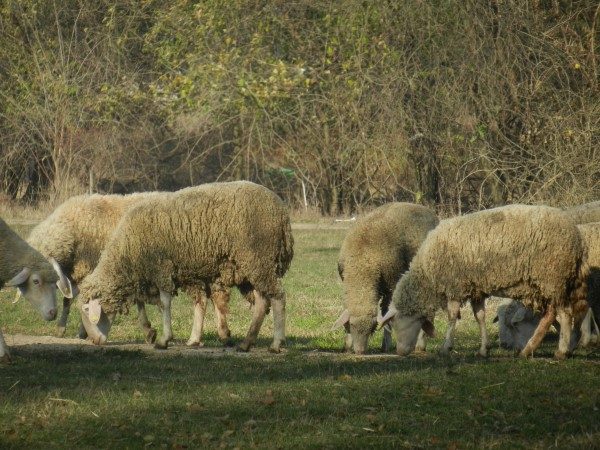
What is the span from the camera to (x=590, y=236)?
1210 centimetres

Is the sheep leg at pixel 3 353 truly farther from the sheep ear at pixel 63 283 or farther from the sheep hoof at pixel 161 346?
the sheep ear at pixel 63 283

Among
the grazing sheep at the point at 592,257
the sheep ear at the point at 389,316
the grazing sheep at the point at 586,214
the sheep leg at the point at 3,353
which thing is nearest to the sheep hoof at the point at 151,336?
the sheep leg at the point at 3,353

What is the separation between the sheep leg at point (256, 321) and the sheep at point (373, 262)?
922 mm

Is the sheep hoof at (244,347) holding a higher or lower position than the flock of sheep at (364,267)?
lower

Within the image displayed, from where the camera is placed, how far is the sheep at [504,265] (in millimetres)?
11180

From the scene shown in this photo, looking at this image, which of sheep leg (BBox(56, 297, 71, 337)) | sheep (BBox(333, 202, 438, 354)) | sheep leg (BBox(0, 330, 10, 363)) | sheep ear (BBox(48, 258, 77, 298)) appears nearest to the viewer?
sheep leg (BBox(0, 330, 10, 363))

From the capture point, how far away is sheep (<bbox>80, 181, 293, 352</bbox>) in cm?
1234

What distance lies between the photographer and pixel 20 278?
38.2ft

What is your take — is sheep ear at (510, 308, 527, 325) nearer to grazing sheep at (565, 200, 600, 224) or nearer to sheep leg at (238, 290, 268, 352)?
grazing sheep at (565, 200, 600, 224)

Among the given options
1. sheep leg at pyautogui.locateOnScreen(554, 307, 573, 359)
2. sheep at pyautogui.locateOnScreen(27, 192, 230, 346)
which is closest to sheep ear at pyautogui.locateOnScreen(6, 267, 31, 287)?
sheep at pyautogui.locateOnScreen(27, 192, 230, 346)

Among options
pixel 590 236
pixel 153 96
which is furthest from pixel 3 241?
pixel 153 96

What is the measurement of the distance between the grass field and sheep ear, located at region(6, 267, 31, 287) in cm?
70

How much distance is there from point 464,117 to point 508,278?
9.27 metres

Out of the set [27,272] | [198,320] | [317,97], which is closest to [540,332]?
[198,320]
